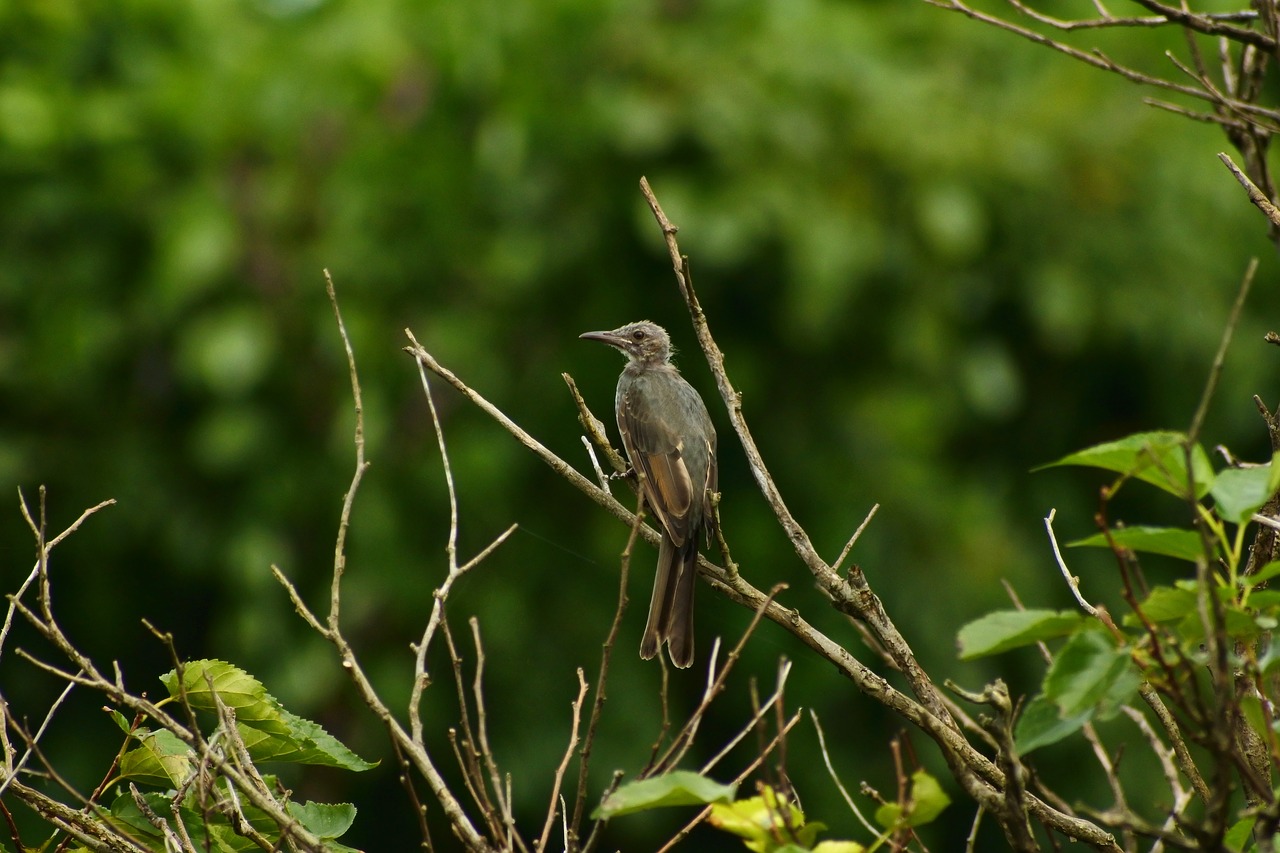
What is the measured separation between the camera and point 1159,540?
1943 mm

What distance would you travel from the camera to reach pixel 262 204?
7.64 metres

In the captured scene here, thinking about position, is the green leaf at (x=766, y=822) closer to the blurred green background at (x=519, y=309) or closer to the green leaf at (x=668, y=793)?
the green leaf at (x=668, y=793)

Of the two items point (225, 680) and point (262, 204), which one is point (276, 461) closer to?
point (262, 204)

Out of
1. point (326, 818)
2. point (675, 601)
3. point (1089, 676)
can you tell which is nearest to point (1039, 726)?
point (1089, 676)

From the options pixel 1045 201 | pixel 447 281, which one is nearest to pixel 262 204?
pixel 447 281

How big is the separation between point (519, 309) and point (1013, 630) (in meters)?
5.99

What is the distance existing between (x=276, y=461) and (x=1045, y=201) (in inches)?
173

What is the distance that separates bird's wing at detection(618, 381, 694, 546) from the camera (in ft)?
19.5

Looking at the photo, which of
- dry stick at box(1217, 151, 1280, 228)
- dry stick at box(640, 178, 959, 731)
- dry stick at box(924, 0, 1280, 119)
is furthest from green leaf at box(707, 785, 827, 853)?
dry stick at box(1217, 151, 1280, 228)

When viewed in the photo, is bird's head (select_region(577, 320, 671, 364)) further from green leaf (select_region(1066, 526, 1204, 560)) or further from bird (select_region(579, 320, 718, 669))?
green leaf (select_region(1066, 526, 1204, 560))

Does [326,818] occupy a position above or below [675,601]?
above

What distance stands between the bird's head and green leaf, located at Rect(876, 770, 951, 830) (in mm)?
5330

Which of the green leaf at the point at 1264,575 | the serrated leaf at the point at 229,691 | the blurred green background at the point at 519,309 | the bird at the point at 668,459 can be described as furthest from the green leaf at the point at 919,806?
the blurred green background at the point at 519,309

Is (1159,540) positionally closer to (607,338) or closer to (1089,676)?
(1089,676)
